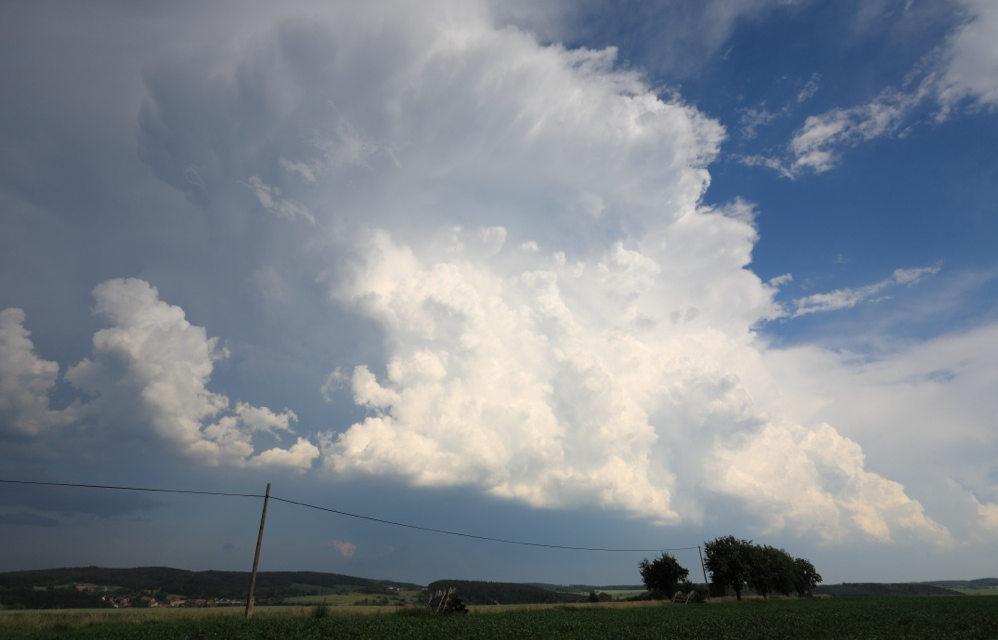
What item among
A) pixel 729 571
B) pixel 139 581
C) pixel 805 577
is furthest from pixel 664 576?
pixel 139 581

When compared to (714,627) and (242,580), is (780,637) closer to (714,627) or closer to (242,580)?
(714,627)

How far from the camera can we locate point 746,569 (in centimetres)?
10931

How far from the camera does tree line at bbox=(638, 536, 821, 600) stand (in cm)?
10481

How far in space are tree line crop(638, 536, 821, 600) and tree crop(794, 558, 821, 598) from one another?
18177 millimetres

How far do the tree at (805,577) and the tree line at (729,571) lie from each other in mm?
18177

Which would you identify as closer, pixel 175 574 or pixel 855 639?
pixel 855 639

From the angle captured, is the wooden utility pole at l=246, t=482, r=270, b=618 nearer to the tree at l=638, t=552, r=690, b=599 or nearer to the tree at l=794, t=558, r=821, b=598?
the tree at l=638, t=552, r=690, b=599

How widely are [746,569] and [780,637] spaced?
3460 inches

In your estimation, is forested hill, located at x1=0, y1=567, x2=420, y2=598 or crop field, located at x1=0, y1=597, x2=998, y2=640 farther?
forested hill, located at x1=0, y1=567, x2=420, y2=598

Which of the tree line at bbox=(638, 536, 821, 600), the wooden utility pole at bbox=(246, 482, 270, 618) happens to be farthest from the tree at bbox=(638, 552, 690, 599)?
the wooden utility pole at bbox=(246, 482, 270, 618)

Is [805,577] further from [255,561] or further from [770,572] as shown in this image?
[255,561]

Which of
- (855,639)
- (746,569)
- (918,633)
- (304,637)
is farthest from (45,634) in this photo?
(746,569)

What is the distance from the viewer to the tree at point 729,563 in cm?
11012

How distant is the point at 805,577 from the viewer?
143000 mm
